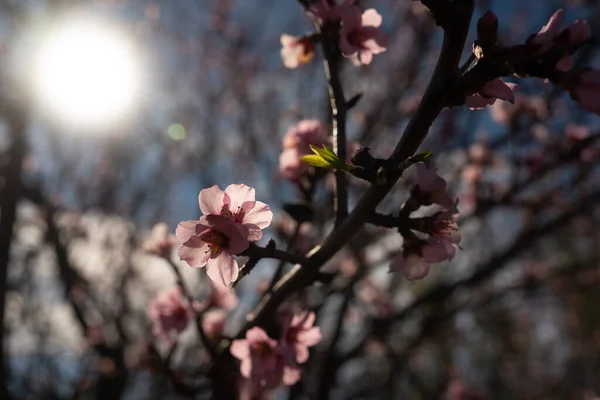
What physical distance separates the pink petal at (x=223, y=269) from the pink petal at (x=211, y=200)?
13cm

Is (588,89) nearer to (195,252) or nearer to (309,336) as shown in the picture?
(195,252)

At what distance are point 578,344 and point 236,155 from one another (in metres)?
11.5

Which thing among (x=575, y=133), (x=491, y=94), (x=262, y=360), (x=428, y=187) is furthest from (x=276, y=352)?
(x=575, y=133)

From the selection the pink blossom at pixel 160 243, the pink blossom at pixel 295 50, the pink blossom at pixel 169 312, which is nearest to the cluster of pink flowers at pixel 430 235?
the pink blossom at pixel 295 50

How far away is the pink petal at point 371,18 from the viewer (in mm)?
1961

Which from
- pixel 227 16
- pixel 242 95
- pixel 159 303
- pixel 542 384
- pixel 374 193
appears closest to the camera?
pixel 374 193

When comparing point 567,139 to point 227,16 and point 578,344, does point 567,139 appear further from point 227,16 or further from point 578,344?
point 578,344

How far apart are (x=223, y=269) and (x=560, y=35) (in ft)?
3.69

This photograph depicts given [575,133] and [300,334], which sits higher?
[300,334]

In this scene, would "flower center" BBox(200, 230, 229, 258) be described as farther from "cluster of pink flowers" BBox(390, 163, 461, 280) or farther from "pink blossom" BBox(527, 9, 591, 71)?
"pink blossom" BBox(527, 9, 591, 71)

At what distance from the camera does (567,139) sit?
408 centimetres

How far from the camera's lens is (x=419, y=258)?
152cm

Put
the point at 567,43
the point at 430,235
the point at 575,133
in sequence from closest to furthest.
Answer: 1. the point at 567,43
2. the point at 430,235
3. the point at 575,133

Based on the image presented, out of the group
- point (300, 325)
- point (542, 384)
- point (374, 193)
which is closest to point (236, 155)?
point (300, 325)
